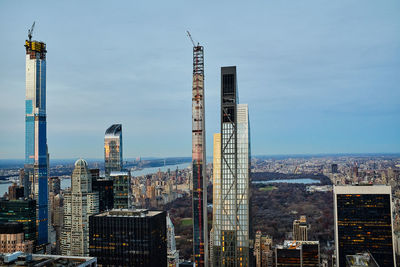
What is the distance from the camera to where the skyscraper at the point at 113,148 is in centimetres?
11650

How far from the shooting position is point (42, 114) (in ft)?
342

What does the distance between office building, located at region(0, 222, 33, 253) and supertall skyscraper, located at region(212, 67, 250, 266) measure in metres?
45.0

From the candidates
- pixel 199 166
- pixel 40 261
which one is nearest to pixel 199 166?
pixel 199 166

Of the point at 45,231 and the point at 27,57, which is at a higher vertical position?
the point at 27,57

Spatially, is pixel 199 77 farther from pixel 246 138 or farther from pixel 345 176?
pixel 345 176

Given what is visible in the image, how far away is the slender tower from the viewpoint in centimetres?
7969

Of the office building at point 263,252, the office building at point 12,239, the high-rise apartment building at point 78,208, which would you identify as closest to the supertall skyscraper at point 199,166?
the office building at point 263,252

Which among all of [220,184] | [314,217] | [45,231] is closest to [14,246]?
[45,231]

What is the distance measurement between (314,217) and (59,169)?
67420 mm

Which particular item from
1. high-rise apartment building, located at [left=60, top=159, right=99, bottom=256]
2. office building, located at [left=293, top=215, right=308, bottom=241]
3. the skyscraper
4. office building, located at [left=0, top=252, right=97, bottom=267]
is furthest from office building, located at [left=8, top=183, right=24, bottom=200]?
office building, located at [left=0, top=252, right=97, bottom=267]

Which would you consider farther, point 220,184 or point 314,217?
point 314,217

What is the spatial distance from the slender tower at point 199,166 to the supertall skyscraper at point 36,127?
38.9 m

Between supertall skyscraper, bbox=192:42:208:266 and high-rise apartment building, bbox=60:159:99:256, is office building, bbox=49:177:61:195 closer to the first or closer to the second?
high-rise apartment building, bbox=60:159:99:256

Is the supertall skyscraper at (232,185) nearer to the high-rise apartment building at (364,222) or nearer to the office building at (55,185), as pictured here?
the high-rise apartment building at (364,222)
